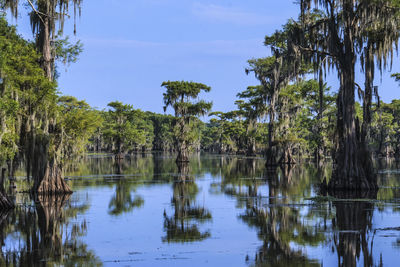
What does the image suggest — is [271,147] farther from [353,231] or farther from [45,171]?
[353,231]

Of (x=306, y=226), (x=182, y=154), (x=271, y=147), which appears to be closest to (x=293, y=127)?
(x=271, y=147)

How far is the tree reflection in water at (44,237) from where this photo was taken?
9.22 m

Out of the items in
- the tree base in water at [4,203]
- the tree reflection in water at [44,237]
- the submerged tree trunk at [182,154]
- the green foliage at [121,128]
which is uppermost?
the green foliage at [121,128]

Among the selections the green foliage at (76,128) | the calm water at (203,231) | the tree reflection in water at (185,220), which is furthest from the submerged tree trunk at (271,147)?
the green foliage at (76,128)

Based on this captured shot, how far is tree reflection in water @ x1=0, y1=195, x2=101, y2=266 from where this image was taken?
30.2 ft

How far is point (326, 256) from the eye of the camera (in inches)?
359

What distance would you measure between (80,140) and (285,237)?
44.4 feet

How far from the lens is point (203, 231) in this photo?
12367mm

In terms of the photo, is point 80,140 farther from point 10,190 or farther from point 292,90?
point 292,90

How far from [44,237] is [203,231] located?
4008 millimetres

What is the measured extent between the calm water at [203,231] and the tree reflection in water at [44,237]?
0.02m

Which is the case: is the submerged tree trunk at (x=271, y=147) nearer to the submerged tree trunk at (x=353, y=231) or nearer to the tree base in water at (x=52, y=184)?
the tree base in water at (x=52, y=184)

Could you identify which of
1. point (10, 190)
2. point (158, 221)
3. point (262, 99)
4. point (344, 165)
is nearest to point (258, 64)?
point (262, 99)

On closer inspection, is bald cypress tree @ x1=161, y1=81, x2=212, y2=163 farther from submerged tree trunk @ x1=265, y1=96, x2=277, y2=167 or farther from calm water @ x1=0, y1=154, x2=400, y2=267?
calm water @ x1=0, y1=154, x2=400, y2=267
